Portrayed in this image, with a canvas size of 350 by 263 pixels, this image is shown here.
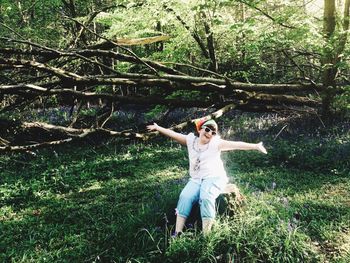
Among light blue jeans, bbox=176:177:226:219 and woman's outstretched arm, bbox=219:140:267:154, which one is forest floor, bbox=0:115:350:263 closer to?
light blue jeans, bbox=176:177:226:219

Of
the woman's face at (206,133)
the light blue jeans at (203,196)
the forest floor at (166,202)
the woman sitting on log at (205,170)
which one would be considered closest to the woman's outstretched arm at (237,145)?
the woman sitting on log at (205,170)

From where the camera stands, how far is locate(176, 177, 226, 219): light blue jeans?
4.98 meters

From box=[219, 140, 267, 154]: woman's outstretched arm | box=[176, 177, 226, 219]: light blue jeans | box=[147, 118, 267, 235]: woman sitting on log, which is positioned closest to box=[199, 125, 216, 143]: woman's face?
box=[147, 118, 267, 235]: woman sitting on log

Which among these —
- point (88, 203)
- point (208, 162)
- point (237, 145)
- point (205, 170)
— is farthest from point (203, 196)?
point (88, 203)

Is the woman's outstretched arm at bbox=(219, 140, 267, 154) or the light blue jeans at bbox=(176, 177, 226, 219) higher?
the woman's outstretched arm at bbox=(219, 140, 267, 154)

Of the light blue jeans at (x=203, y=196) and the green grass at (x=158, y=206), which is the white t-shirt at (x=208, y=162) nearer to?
the light blue jeans at (x=203, y=196)

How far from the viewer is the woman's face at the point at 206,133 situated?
5.43 m

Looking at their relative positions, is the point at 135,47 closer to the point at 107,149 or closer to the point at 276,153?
the point at 107,149

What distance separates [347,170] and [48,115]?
484 inches

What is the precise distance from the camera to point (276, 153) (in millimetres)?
8930

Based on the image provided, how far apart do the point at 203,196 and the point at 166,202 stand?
94 centimetres

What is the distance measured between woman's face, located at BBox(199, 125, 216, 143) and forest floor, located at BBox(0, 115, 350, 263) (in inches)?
43.7

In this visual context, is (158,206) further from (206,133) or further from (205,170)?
(206,133)

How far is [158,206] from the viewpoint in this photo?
5.79 meters
